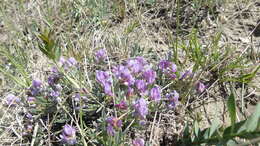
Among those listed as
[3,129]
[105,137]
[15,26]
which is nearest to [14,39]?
[15,26]

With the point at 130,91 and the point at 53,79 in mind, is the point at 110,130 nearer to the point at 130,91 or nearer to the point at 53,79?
the point at 130,91

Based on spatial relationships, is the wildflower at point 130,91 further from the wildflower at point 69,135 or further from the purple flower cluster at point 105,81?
the wildflower at point 69,135

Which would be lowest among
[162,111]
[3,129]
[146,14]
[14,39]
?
[3,129]

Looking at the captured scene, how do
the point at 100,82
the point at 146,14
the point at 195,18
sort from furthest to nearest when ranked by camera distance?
1. the point at 146,14
2. the point at 195,18
3. the point at 100,82

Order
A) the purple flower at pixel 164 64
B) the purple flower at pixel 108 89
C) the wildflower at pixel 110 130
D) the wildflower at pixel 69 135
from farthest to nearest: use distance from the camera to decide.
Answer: the purple flower at pixel 164 64
the purple flower at pixel 108 89
the wildflower at pixel 69 135
the wildflower at pixel 110 130

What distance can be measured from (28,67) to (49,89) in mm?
646

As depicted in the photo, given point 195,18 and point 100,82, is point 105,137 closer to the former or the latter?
point 100,82

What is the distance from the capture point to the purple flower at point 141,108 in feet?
5.73

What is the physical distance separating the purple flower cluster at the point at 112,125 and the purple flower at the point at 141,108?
0.14 meters

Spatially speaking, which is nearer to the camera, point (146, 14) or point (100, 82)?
point (100, 82)

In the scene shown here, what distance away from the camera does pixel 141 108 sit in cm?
175

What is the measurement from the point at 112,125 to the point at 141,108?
0.20 meters

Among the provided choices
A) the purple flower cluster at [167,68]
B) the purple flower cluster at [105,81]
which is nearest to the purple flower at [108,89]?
the purple flower cluster at [105,81]

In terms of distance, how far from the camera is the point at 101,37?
273 cm
